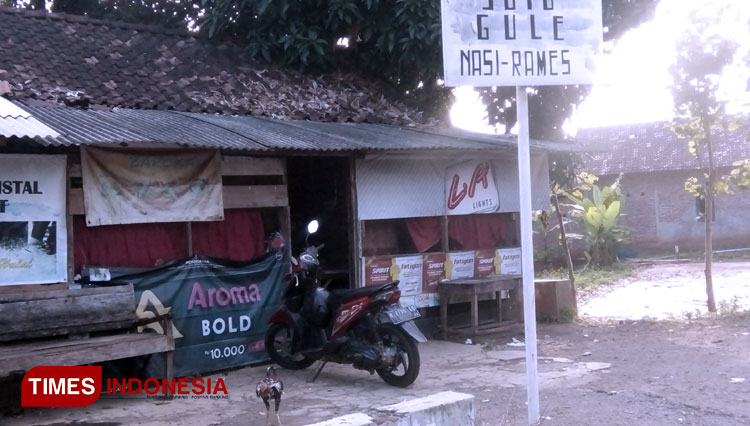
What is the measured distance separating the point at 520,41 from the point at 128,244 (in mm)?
4674

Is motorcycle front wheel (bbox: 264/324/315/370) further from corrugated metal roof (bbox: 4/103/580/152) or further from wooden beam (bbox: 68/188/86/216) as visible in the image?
wooden beam (bbox: 68/188/86/216)

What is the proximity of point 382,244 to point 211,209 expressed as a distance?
9.70 ft

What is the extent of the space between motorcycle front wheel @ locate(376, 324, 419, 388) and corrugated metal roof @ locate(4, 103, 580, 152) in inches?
77.3

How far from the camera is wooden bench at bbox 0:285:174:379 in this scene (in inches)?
248

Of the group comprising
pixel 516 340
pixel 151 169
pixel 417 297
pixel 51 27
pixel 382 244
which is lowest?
pixel 516 340

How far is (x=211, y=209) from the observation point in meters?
8.09

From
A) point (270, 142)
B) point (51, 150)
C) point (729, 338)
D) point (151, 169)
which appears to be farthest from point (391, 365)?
point (729, 338)

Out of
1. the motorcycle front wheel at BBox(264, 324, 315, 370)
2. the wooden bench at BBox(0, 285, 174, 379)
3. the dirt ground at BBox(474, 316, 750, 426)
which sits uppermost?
the wooden bench at BBox(0, 285, 174, 379)

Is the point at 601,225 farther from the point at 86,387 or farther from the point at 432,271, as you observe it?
the point at 86,387

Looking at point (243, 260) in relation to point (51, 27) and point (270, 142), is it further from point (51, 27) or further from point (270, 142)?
point (51, 27)

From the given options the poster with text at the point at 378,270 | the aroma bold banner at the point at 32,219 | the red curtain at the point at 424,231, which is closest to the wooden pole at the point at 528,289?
the aroma bold banner at the point at 32,219

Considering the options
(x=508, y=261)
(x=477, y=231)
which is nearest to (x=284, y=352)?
(x=477, y=231)

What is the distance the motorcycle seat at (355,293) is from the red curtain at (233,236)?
1.47m

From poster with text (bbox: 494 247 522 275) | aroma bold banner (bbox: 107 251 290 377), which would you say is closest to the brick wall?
poster with text (bbox: 494 247 522 275)
